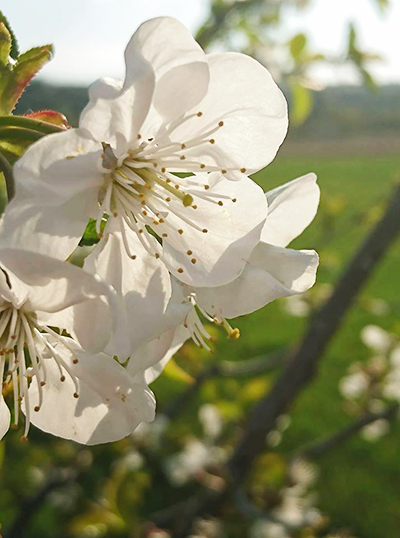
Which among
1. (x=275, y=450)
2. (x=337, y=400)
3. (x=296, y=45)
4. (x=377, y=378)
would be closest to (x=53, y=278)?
(x=296, y=45)

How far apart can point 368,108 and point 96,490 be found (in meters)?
31.0

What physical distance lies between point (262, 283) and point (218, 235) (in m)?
0.08

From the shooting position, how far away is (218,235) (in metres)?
0.78

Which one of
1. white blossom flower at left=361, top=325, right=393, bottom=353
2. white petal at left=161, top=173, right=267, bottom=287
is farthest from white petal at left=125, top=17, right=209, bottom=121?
white blossom flower at left=361, top=325, right=393, bottom=353

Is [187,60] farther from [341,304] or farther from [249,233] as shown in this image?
[341,304]

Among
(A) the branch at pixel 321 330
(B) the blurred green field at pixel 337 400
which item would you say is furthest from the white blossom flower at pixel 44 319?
(B) the blurred green field at pixel 337 400

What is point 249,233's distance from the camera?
0.75 meters

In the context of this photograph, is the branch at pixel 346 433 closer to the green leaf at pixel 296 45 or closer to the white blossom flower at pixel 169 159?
the green leaf at pixel 296 45

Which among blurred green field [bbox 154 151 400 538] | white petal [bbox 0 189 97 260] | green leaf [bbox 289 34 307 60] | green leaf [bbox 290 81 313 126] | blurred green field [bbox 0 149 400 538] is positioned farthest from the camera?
blurred green field [bbox 154 151 400 538]

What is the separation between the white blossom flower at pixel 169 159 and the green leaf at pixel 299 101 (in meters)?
1.65

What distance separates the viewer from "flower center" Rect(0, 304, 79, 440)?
74cm

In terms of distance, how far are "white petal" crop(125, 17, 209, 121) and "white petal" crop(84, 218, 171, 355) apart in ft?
0.50

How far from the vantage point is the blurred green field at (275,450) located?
6.76 feet

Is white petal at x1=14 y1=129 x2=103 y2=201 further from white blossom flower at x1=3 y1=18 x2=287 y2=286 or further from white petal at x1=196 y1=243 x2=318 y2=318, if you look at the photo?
white petal at x1=196 y1=243 x2=318 y2=318
